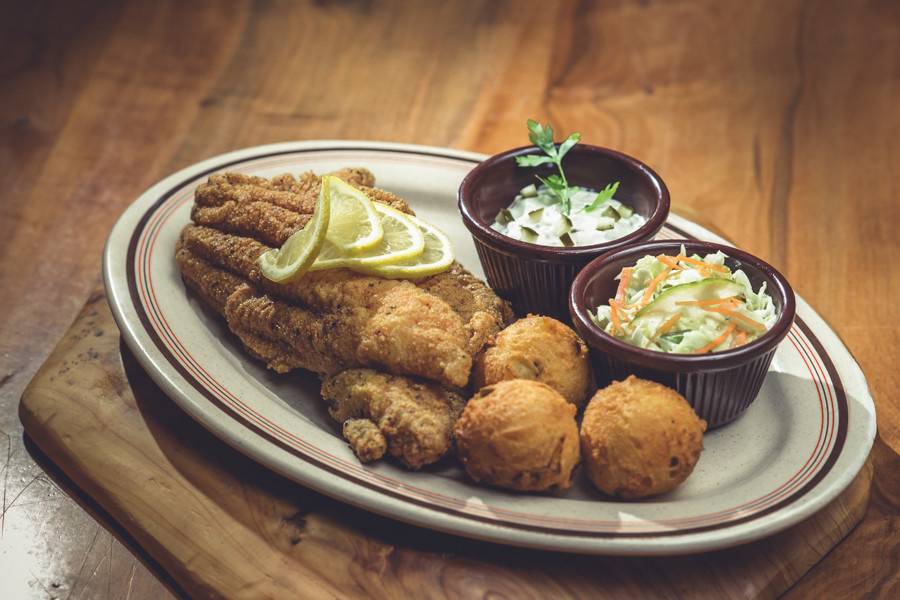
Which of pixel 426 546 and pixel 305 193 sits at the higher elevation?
pixel 305 193

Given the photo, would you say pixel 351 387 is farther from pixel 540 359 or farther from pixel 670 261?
pixel 670 261

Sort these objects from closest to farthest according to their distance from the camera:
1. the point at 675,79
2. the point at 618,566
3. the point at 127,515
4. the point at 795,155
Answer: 1. the point at 618,566
2. the point at 127,515
3. the point at 795,155
4. the point at 675,79

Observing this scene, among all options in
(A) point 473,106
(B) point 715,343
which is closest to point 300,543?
(B) point 715,343

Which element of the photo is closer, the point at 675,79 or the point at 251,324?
the point at 251,324

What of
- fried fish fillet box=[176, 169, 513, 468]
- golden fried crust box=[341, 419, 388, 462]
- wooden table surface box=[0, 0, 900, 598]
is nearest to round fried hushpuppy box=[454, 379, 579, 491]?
fried fish fillet box=[176, 169, 513, 468]

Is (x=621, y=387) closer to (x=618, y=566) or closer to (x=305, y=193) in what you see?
(x=618, y=566)

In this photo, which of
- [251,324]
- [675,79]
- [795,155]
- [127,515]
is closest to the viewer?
[127,515]

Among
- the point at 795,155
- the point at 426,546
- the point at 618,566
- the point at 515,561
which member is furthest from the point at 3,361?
the point at 795,155

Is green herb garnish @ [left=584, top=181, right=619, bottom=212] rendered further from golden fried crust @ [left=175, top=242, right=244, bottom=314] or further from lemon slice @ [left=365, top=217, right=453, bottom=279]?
golden fried crust @ [left=175, top=242, right=244, bottom=314]
